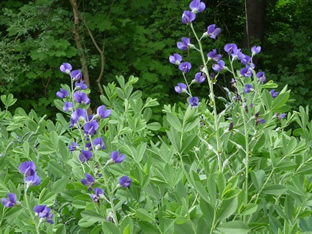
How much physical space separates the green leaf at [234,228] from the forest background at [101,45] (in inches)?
184

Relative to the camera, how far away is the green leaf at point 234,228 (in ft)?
2.74

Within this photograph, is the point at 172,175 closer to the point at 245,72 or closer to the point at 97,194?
the point at 97,194

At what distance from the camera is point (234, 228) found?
84 cm

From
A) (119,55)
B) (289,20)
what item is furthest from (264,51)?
(119,55)

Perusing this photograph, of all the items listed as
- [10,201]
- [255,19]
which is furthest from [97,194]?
[255,19]

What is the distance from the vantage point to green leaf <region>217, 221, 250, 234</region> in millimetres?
835

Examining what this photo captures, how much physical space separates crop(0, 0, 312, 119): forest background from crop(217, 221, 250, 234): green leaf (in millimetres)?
4678

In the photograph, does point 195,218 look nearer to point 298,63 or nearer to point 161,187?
point 161,187

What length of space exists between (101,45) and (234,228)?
5.51 metres

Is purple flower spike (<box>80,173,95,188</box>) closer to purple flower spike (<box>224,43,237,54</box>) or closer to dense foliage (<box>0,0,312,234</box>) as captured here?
dense foliage (<box>0,0,312,234</box>)

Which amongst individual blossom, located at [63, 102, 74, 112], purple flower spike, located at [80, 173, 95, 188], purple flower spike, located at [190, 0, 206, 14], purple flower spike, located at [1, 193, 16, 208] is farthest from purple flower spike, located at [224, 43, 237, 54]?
purple flower spike, located at [1, 193, 16, 208]

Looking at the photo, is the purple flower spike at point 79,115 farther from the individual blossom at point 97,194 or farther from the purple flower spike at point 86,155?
the individual blossom at point 97,194

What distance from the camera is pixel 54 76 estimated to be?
20.4ft

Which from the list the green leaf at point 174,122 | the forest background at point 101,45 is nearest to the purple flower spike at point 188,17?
the green leaf at point 174,122
